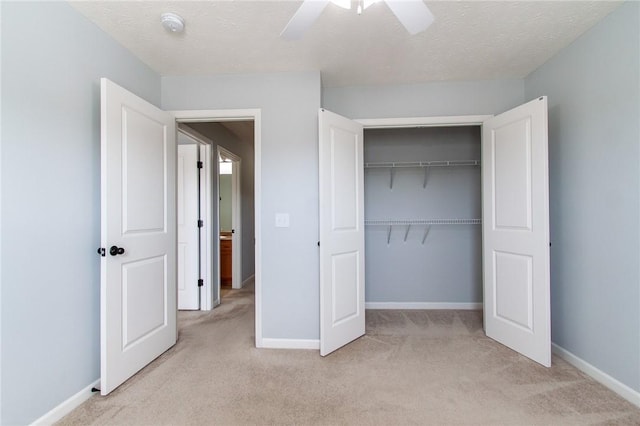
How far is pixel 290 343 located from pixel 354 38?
8.06 feet

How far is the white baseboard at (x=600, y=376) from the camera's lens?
1828 mm

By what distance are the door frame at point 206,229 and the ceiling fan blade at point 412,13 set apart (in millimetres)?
2850

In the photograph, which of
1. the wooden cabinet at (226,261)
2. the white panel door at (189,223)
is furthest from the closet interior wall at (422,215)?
the wooden cabinet at (226,261)

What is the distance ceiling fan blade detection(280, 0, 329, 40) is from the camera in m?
1.38

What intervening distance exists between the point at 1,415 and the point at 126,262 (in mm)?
904

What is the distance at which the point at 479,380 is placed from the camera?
2.08 m

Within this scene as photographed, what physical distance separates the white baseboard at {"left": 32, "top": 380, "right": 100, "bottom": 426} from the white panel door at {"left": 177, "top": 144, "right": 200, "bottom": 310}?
5.71 feet

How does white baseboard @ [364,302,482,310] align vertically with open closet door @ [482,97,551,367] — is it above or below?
below

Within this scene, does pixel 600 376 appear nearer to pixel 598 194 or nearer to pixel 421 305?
pixel 598 194

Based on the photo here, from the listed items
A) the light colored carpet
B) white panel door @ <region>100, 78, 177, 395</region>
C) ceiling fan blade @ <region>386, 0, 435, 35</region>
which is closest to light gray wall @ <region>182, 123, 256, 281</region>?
white panel door @ <region>100, 78, 177, 395</region>

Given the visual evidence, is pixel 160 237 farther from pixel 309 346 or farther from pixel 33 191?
pixel 309 346

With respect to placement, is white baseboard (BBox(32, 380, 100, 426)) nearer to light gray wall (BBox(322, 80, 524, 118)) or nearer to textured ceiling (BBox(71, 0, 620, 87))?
Result: textured ceiling (BBox(71, 0, 620, 87))

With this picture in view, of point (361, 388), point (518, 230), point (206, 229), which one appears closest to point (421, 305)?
point (518, 230)

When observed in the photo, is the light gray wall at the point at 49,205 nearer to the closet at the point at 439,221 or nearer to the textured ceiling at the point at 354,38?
the textured ceiling at the point at 354,38
